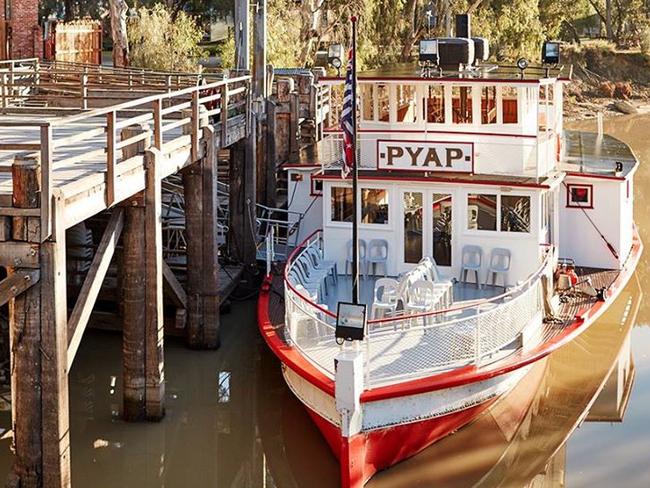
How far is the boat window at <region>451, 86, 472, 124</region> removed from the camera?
54.0 feet

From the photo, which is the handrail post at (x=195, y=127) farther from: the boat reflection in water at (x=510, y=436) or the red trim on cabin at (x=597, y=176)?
the red trim on cabin at (x=597, y=176)

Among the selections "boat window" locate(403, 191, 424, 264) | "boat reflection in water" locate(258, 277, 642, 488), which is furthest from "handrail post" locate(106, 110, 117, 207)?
"boat window" locate(403, 191, 424, 264)

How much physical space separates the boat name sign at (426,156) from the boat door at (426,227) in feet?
1.59

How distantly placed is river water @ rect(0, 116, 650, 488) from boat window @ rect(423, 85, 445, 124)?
4054 mm

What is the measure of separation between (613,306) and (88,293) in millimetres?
11726

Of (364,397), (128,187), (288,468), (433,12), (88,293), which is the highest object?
(433,12)

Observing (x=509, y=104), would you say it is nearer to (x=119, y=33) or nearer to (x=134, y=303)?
(x=134, y=303)

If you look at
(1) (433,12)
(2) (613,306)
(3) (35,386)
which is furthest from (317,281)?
(1) (433,12)

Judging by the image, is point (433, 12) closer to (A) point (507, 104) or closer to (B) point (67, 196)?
(A) point (507, 104)

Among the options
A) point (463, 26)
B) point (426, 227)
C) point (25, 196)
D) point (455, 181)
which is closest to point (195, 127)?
point (426, 227)

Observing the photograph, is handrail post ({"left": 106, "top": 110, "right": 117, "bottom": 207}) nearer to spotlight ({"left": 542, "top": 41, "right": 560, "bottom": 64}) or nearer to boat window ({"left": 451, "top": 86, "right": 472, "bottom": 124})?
boat window ({"left": 451, "top": 86, "right": 472, "bottom": 124})

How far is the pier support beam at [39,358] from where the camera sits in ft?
33.2

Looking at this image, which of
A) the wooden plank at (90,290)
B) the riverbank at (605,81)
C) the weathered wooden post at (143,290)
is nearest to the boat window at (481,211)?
the weathered wooden post at (143,290)

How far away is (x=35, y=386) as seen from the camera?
33.8 ft
